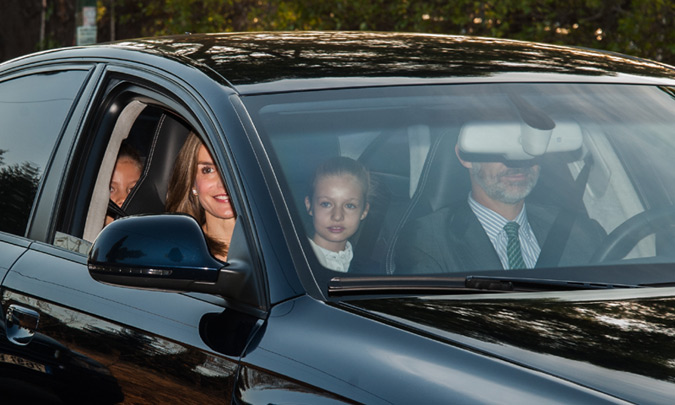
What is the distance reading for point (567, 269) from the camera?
2.96m

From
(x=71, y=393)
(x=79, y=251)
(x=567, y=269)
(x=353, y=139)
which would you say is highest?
(x=353, y=139)

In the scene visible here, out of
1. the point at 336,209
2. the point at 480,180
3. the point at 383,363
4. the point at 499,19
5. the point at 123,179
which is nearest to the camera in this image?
the point at 383,363

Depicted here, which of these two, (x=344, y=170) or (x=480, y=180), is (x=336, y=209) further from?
(x=480, y=180)

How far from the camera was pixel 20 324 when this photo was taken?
3.48 meters

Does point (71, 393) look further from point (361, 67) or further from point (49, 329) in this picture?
point (361, 67)

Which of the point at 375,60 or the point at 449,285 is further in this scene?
the point at 375,60

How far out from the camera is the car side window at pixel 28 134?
3863 millimetres

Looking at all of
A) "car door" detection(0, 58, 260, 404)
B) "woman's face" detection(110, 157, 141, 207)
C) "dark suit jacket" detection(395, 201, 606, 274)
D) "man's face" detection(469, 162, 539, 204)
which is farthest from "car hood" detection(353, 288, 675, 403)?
"woman's face" detection(110, 157, 141, 207)

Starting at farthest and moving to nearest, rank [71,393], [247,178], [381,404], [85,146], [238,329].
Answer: [85,146]
[71,393]
[247,178]
[238,329]
[381,404]

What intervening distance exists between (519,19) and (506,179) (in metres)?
8.99

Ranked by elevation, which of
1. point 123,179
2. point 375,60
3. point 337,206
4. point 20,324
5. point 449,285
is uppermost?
point 375,60

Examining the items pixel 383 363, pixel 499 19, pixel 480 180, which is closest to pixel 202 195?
pixel 480 180

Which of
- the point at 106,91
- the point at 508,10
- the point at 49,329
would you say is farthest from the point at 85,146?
the point at 508,10

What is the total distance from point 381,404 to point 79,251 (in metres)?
1.55
